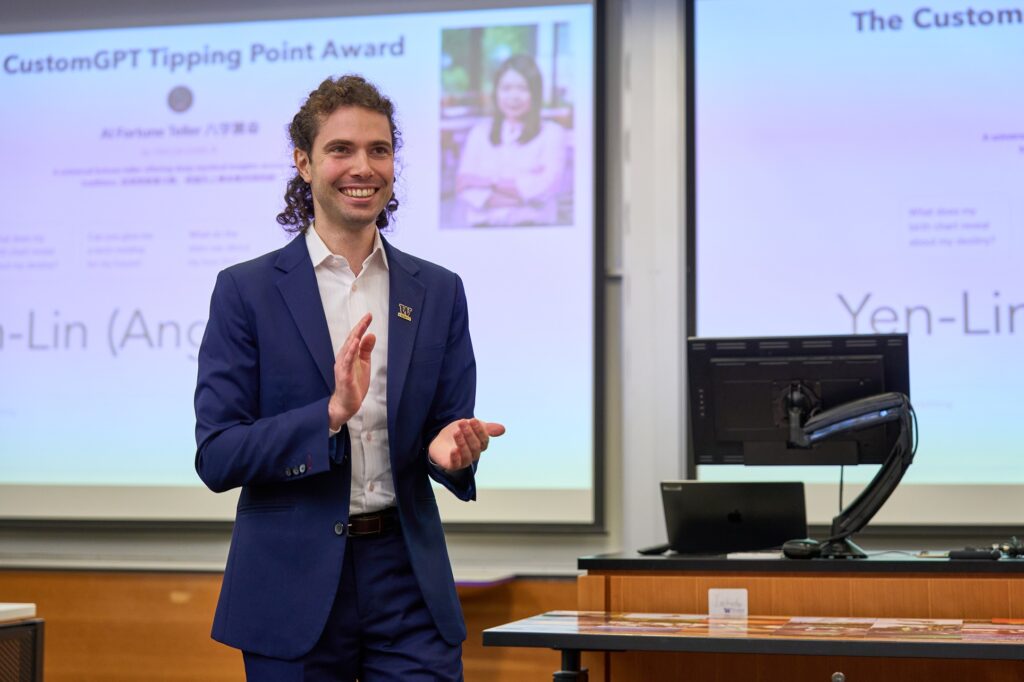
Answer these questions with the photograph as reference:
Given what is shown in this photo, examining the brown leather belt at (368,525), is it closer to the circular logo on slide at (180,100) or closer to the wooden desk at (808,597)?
the wooden desk at (808,597)

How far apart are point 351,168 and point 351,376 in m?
0.38

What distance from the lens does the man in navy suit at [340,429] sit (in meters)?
1.81

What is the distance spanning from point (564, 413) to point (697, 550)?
1.57m

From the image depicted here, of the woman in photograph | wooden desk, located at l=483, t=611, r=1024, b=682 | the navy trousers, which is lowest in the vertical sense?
wooden desk, located at l=483, t=611, r=1024, b=682

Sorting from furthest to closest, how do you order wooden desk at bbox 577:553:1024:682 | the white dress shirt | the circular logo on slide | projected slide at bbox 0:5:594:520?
the circular logo on slide < projected slide at bbox 0:5:594:520 < wooden desk at bbox 577:553:1024:682 < the white dress shirt

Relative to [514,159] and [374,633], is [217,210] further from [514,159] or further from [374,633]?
[374,633]

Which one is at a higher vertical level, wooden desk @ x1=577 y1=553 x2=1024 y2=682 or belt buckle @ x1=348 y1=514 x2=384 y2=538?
belt buckle @ x1=348 y1=514 x2=384 y2=538

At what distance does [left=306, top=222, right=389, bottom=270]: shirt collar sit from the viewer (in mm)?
2004

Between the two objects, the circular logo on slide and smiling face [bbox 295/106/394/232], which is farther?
the circular logo on slide

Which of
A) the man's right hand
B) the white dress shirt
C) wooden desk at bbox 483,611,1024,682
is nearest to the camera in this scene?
the man's right hand

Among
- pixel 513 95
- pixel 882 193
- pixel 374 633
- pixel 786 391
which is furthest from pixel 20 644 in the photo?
pixel 882 193

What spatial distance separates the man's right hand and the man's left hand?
14cm

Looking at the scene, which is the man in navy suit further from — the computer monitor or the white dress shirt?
the computer monitor

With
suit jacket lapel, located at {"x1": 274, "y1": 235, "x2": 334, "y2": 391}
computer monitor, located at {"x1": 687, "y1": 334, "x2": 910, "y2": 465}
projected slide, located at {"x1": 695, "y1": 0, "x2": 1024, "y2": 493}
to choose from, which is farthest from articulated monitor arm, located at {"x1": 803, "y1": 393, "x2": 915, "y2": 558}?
projected slide, located at {"x1": 695, "y1": 0, "x2": 1024, "y2": 493}
